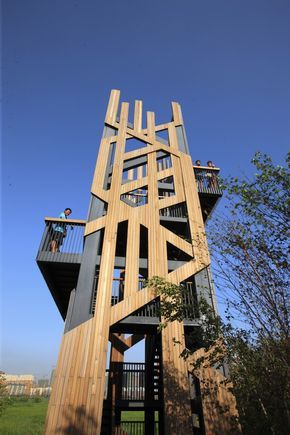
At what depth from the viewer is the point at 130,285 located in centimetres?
880

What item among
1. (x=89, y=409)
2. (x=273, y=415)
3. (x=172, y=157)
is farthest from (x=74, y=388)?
(x=172, y=157)

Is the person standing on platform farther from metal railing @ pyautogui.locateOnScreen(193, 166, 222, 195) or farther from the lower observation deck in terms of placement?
metal railing @ pyautogui.locateOnScreen(193, 166, 222, 195)

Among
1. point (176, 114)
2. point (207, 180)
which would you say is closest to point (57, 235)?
point (207, 180)

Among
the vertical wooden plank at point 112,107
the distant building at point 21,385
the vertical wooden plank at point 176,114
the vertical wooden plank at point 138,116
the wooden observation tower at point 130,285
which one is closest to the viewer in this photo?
the wooden observation tower at point 130,285

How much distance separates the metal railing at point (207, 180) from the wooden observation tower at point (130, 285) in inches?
2.0

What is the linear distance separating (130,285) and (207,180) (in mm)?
6305

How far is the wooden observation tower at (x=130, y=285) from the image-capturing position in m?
7.02

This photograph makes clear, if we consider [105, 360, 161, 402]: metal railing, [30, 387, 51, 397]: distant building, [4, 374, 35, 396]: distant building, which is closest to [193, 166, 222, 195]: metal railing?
[105, 360, 161, 402]: metal railing

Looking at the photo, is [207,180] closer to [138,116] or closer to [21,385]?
[138,116]

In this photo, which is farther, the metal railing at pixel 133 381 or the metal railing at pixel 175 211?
the metal railing at pixel 175 211

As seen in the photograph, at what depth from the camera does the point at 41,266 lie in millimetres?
9492

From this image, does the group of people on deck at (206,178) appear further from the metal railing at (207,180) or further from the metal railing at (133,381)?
the metal railing at (133,381)

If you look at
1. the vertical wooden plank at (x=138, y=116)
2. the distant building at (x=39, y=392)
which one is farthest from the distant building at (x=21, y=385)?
the vertical wooden plank at (x=138, y=116)

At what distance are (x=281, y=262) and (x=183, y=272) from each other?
16.1 feet
